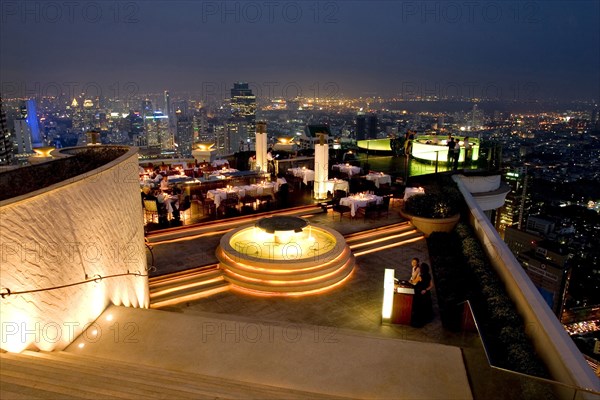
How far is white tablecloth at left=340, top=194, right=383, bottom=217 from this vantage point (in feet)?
41.8

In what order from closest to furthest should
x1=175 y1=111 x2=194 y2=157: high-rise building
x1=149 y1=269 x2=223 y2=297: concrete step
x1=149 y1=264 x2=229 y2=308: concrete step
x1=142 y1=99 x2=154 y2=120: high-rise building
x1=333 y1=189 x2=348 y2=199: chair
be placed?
x1=149 y1=264 x2=229 y2=308: concrete step
x1=149 y1=269 x2=223 y2=297: concrete step
x1=333 y1=189 x2=348 y2=199: chair
x1=175 y1=111 x2=194 y2=157: high-rise building
x1=142 y1=99 x2=154 y2=120: high-rise building

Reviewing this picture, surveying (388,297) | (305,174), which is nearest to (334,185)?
(305,174)

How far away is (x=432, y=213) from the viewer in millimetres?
12234

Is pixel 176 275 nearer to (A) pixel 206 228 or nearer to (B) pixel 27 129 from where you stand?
(A) pixel 206 228

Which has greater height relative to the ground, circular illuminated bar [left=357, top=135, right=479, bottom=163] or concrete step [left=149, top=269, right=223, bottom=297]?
circular illuminated bar [left=357, top=135, right=479, bottom=163]

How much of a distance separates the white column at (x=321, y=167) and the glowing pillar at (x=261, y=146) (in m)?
3.25

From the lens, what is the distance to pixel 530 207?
5188 cm

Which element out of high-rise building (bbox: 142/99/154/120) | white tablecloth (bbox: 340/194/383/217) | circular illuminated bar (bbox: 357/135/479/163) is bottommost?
white tablecloth (bbox: 340/194/383/217)

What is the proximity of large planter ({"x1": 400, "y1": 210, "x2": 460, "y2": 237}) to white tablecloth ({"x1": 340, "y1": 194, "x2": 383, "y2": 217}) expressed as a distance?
4.79ft

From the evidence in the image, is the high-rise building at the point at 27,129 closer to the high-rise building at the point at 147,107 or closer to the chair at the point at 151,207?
the high-rise building at the point at 147,107

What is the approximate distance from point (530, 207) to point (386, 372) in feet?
180

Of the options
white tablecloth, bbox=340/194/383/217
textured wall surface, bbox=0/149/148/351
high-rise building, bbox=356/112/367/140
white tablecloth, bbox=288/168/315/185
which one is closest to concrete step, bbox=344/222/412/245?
white tablecloth, bbox=340/194/383/217

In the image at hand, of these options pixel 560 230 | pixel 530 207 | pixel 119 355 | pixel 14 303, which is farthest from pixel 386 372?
pixel 530 207

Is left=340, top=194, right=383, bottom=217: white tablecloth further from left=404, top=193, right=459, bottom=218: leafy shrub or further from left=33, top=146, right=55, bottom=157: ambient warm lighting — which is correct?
left=33, top=146, right=55, bottom=157: ambient warm lighting
